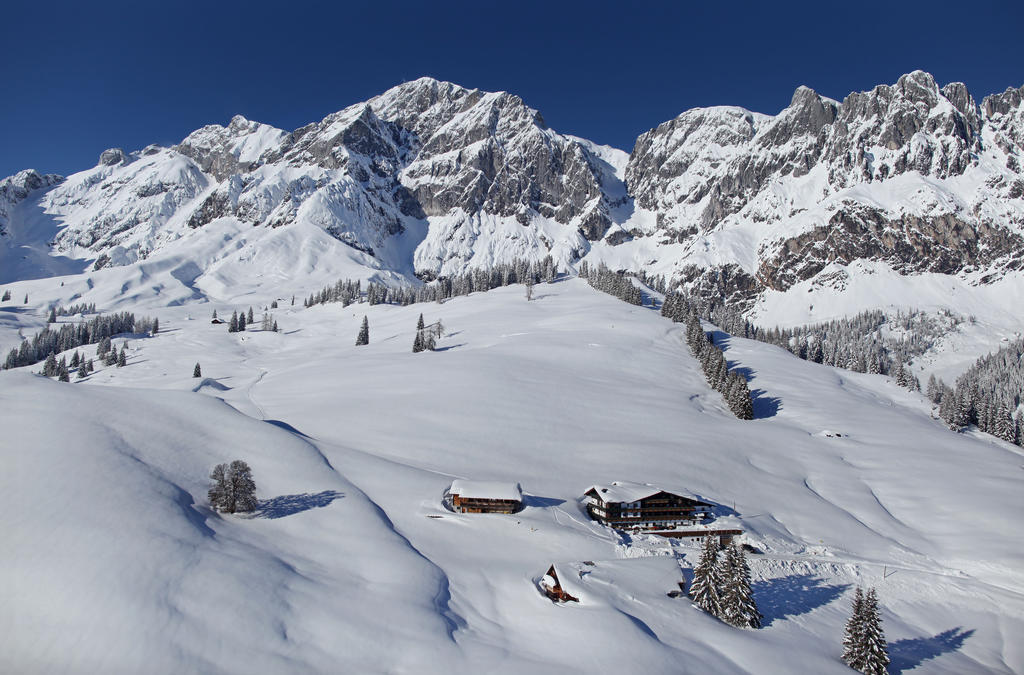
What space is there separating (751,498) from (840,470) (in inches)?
750

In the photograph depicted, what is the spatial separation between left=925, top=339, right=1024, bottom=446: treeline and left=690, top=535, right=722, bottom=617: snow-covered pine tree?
9069cm

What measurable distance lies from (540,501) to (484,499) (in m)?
6.30

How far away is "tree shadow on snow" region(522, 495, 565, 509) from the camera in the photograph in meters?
45.5

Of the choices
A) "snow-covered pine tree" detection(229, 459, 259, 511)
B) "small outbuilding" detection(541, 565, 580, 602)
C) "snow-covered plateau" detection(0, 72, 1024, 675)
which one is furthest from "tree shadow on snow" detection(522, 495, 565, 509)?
"snow-covered pine tree" detection(229, 459, 259, 511)

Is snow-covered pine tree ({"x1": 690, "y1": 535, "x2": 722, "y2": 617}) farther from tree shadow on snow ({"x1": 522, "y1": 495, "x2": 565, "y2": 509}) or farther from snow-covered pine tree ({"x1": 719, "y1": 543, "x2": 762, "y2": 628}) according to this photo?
tree shadow on snow ({"x1": 522, "y1": 495, "x2": 565, "y2": 509})

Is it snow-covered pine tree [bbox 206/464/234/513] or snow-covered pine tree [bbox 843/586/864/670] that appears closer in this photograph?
snow-covered pine tree [bbox 843/586/864/670]

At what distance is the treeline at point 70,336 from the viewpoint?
136 m

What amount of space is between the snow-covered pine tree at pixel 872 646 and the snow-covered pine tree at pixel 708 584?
7359 mm

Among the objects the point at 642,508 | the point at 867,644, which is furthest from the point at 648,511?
the point at 867,644

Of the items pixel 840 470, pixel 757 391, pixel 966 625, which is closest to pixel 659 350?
pixel 757 391

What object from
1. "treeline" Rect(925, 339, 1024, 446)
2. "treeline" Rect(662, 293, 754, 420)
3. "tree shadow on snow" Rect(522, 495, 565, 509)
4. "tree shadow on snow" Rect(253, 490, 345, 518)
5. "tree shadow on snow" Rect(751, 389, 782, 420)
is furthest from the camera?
"treeline" Rect(925, 339, 1024, 446)

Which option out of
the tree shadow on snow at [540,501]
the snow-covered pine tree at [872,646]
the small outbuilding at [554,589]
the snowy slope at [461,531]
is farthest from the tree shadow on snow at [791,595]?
the tree shadow on snow at [540,501]

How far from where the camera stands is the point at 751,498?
53.8m

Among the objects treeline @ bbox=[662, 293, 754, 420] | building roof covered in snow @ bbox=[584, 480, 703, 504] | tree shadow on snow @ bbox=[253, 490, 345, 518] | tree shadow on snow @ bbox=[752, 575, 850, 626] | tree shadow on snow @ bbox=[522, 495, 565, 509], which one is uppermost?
treeline @ bbox=[662, 293, 754, 420]
